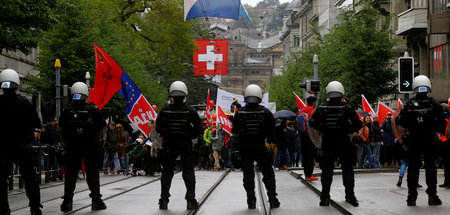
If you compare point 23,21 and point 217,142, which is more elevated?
point 23,21

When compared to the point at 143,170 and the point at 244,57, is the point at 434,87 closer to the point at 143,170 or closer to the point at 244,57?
the point at 143,170

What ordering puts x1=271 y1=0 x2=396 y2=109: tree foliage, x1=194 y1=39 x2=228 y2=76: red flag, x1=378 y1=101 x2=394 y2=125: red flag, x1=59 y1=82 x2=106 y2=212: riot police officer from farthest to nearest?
1. x1=194 y1=39 x2=228 y2=76: red flag
2. x1=271 y1=0 x2=396 y2=109: tree foliage
3. x1=378 y1=101 x2=394 y2=125: red flag
4. x1=59 y1=82 x2=106 y2=212: riot police officer

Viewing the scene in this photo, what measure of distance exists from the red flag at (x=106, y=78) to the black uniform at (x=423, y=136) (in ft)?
27.3

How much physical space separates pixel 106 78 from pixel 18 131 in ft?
26.6

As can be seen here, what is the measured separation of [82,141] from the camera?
11.6 m

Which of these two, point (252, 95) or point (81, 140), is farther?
point (252, 95)

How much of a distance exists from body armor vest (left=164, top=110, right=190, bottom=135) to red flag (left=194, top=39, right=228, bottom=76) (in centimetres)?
3110

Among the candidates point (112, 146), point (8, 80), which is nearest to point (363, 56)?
point (112, 146)

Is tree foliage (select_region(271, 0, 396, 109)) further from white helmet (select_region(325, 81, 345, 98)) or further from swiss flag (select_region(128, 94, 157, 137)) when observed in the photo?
white helmet (select_region(325, 81, 345, 98))

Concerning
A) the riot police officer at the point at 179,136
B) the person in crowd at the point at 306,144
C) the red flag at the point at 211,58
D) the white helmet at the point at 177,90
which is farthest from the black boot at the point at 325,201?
the red flag at the point at 211,58

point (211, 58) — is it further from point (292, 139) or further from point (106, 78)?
point (106, 78)

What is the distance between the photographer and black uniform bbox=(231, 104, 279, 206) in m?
11.9

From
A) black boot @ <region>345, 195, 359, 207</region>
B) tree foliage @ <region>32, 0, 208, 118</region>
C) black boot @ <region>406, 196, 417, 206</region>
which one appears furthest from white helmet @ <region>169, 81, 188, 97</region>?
tree foliage @ <region>32, 0, 208, 118</region>

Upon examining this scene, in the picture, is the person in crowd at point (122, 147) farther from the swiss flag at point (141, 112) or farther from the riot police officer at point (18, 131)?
the riot police officer at point (18, 131)
